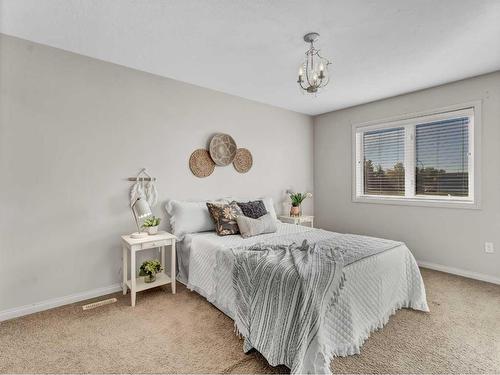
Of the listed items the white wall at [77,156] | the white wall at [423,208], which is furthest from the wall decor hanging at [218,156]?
the white wall at [423,208]

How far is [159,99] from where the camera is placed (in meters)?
3.14

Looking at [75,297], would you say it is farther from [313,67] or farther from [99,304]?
[313,67]

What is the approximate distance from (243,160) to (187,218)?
1.29 m

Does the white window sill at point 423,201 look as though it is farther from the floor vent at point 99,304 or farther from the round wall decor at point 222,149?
the floor vent at point 99,304

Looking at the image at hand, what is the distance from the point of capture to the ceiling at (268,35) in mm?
1928

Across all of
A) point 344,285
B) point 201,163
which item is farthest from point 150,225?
point 344,285

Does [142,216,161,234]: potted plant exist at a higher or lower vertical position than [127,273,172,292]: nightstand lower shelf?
higher

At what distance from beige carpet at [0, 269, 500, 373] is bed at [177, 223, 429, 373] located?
0.11m

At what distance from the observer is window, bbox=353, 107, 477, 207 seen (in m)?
3.38

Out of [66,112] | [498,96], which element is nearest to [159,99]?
[66,112]

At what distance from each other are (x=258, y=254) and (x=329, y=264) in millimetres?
552

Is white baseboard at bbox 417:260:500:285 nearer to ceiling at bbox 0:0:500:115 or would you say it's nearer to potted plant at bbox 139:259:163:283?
ceiling at bbox 0:0:500:115

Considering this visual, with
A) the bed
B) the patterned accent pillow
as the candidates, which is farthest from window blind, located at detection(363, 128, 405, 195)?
the patterned accent pillow

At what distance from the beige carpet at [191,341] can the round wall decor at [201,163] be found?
1547 mm
